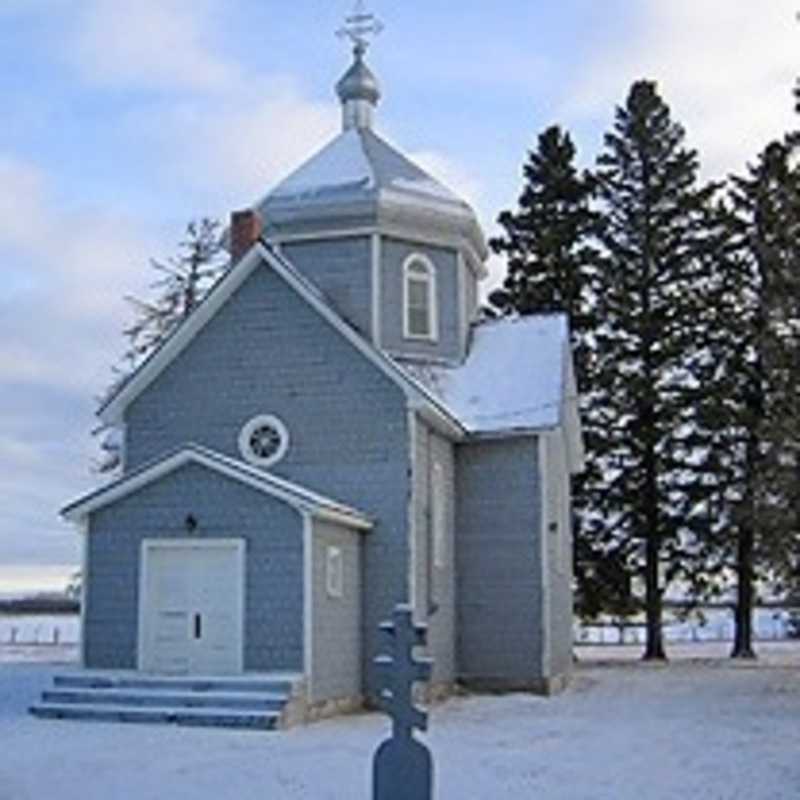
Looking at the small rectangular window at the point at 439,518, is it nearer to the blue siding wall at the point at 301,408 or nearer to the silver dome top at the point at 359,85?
the blue siding wall at the point at 301,408

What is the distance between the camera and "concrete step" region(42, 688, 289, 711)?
17438 millimetres

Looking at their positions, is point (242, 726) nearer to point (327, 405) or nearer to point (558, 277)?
point (327, 405)

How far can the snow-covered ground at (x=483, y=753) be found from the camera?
37.1ft

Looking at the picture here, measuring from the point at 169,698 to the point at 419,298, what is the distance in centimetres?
989

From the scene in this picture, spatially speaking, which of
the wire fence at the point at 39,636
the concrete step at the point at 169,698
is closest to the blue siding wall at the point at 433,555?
the concrete step at the point at 169,698

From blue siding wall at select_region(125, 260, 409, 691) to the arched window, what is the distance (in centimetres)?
315

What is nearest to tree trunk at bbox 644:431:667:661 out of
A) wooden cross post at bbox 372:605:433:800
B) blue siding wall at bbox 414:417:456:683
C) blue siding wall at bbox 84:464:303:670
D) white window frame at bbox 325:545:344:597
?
blue siding wall at bbox 414:417:456:683

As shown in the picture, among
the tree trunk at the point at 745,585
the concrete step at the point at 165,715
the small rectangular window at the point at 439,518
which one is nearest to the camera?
the concrete step at the point at 165,715

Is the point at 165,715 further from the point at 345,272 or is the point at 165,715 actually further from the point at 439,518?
the point at 345,272

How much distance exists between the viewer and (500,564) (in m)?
23.1

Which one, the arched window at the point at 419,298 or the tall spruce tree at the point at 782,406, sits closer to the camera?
the tall spruce tree at the point at 782,406

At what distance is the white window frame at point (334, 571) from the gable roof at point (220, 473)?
1.58 feet

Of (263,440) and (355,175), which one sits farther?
(355,175)

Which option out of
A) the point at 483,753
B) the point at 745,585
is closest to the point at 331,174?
the point at 483,753
